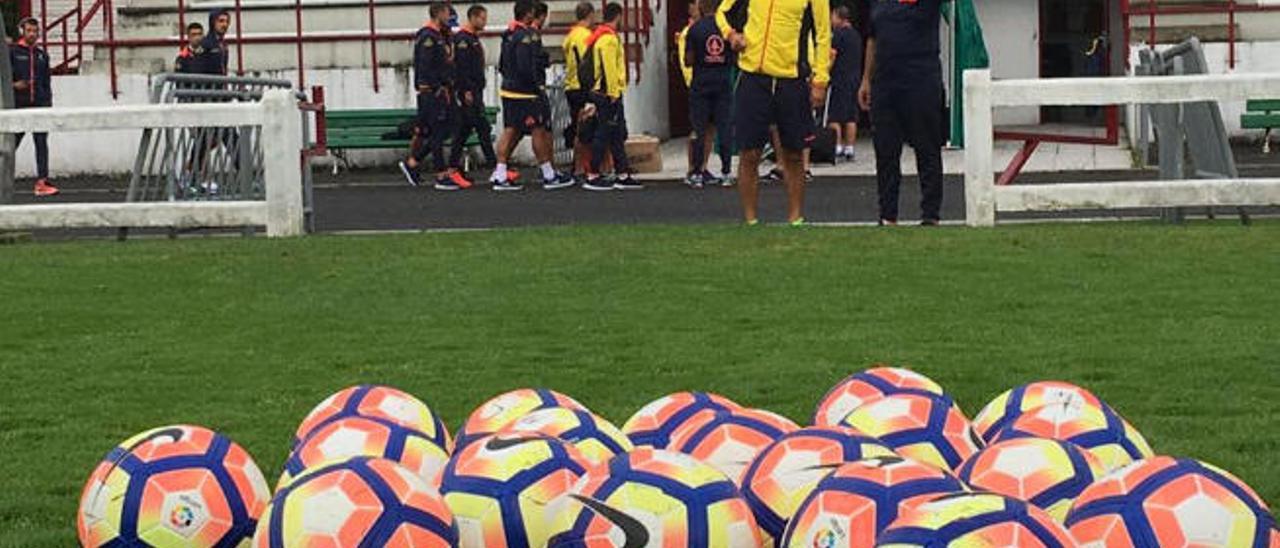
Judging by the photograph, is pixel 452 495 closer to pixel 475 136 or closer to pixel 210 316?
pixel 210 316

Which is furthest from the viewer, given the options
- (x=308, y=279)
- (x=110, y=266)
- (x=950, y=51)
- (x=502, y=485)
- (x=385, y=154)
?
(x=385, y=154)

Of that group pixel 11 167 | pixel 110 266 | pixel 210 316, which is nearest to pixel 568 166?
pixel 11 167

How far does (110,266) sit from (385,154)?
14260mm

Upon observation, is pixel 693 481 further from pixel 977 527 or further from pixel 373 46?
pixel 373 46

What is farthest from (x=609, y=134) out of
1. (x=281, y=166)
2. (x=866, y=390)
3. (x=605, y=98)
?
(x=866, y=390)

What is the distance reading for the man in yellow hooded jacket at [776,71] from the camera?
16.0 metres

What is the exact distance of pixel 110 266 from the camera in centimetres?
1505

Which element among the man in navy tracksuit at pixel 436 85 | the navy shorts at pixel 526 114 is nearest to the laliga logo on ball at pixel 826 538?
the navy shorts at pixel 526 114

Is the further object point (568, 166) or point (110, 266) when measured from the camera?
point (568, 166)

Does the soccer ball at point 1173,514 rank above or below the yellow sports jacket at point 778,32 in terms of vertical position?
below

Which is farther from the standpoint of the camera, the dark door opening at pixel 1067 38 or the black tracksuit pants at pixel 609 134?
the dark door opening at pixel 1067 38

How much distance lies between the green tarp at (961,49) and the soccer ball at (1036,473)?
1660 centimetres

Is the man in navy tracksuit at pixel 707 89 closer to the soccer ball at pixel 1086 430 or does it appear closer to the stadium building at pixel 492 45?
the stadium building at pixel 492 45

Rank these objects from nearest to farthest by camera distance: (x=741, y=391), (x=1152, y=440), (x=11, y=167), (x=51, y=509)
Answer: (x=51, y=509) → (x=1152, y=440) → (x=741, y=391) → (x=11, y=167)
